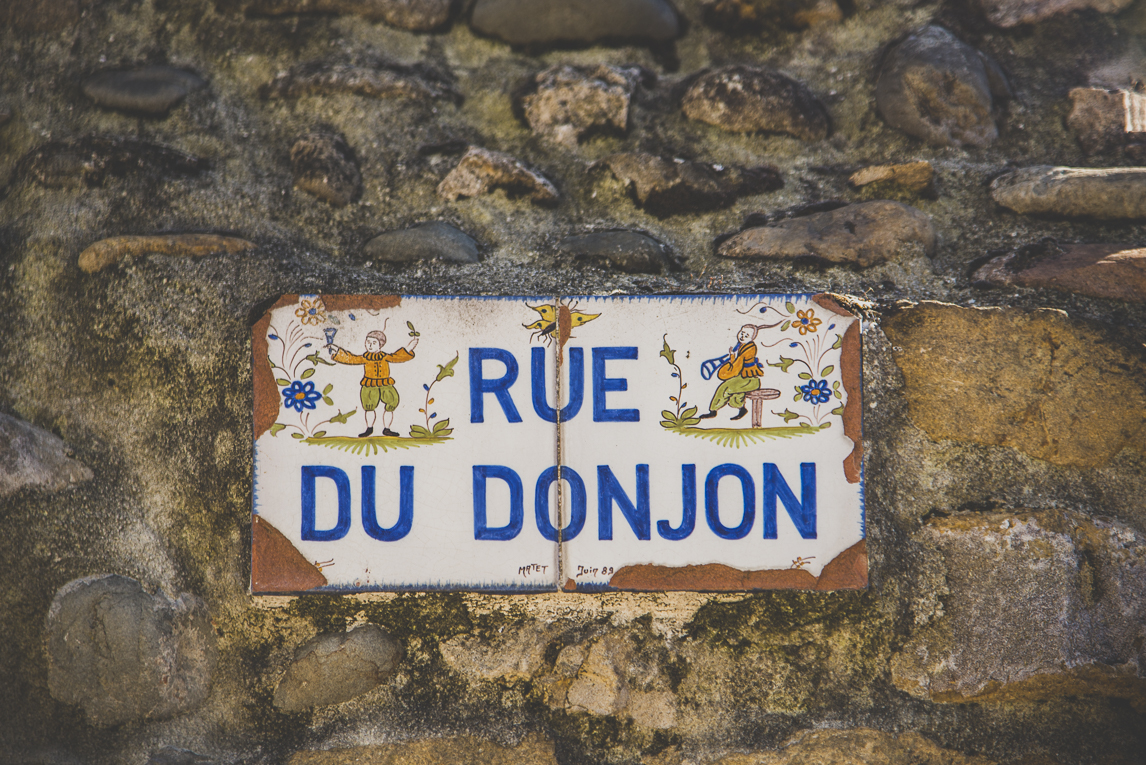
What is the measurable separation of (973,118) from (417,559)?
1427mm

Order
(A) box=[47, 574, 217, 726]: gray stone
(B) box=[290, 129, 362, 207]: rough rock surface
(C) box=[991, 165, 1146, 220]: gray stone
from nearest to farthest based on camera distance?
(A) box=[47, 574, 217, 726]: gray stone, (C) box=[991, 165, 1146, 220]: gray stone, (B) box=[290, 129, 362, 207]: rough rock surface

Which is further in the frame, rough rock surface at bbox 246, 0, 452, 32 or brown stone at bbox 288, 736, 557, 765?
rough rock surface at bbox 246, 0, 452, 32

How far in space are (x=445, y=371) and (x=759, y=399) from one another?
560mm

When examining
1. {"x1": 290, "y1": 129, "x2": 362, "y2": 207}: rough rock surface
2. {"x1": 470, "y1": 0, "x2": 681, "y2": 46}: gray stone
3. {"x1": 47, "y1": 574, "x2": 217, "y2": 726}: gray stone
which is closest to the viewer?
{"x1": 47, "y1": 574, "x2": 217, "y2": 726}: gray stone

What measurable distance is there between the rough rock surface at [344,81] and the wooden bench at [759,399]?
95 centimetres

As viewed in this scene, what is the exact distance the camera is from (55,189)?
1.38 meters

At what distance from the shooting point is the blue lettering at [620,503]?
1253mm

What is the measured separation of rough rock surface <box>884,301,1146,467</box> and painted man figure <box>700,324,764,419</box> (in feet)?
0.84

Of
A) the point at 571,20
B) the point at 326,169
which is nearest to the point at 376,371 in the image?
the point at 326,169

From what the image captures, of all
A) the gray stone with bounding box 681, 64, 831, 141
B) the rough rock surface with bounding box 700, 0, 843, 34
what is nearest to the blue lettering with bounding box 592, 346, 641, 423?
the gray stone with bounding box 681, 64, 831, 141

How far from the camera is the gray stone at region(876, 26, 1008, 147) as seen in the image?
4.89 ft

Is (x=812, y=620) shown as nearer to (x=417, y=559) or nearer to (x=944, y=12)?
(x=417, y=559)

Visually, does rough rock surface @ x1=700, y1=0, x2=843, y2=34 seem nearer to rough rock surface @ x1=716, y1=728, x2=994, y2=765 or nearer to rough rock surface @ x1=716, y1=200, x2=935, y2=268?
rough rock surface @ x1=716, y1=200, x2=935, y2=268

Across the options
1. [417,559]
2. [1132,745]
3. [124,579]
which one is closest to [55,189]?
[124,579]
